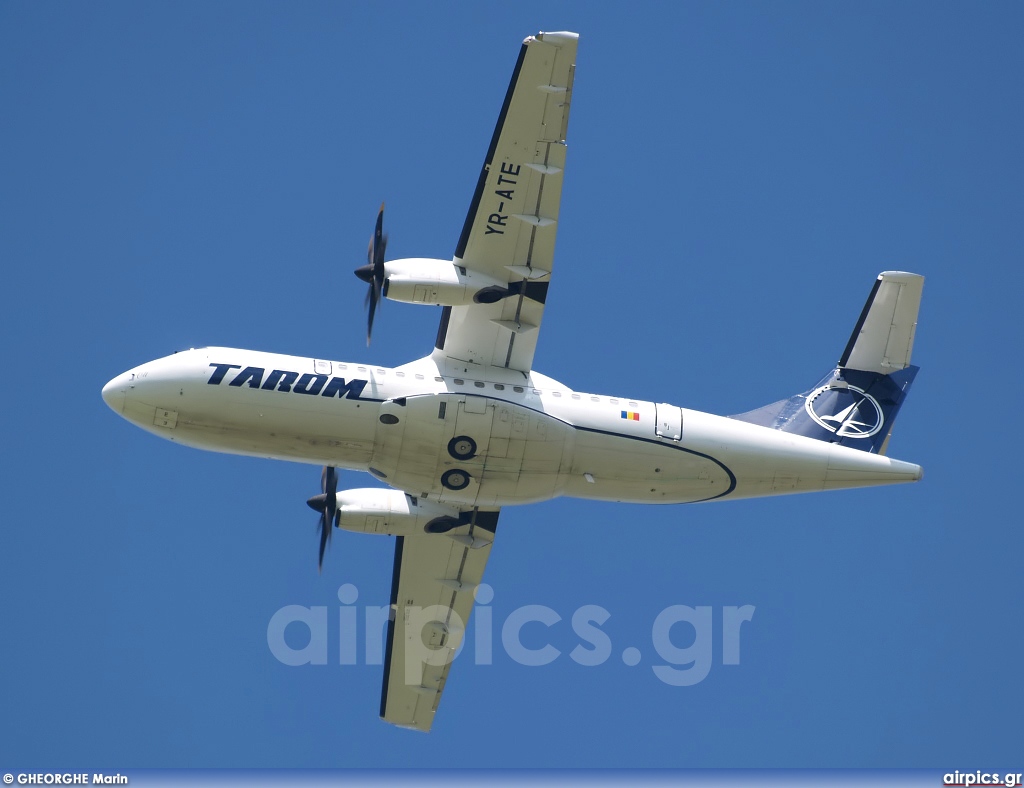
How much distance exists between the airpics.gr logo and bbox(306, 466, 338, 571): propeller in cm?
991

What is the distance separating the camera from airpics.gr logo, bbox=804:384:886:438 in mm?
28453

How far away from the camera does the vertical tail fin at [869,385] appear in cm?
2827

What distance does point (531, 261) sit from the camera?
25359mm

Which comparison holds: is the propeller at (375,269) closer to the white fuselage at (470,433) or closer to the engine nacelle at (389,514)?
the white fuselage at (470,433)

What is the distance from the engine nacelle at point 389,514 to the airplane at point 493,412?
0.10ft

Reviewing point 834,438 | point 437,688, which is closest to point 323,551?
point 437,688

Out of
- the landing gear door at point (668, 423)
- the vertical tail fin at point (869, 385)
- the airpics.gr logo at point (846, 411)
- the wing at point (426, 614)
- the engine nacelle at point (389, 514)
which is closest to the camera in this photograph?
the landing gear door at point (668, 423)

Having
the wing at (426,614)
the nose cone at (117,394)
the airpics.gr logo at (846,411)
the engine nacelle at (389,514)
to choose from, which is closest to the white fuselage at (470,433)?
the nose cone at (117,394)

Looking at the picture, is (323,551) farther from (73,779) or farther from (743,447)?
(743,447)

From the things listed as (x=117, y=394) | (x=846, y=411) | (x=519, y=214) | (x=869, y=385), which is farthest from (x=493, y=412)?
(x=869, y=385)

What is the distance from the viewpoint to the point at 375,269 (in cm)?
2462

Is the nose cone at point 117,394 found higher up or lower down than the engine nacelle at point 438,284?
lower down

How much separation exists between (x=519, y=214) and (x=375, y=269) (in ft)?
9.16

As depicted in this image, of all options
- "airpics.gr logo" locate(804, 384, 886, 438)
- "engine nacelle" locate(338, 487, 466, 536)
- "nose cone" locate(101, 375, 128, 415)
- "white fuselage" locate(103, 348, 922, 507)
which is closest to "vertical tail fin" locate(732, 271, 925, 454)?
"airpics.gr logo" locate(804, 384, 886, 438)
